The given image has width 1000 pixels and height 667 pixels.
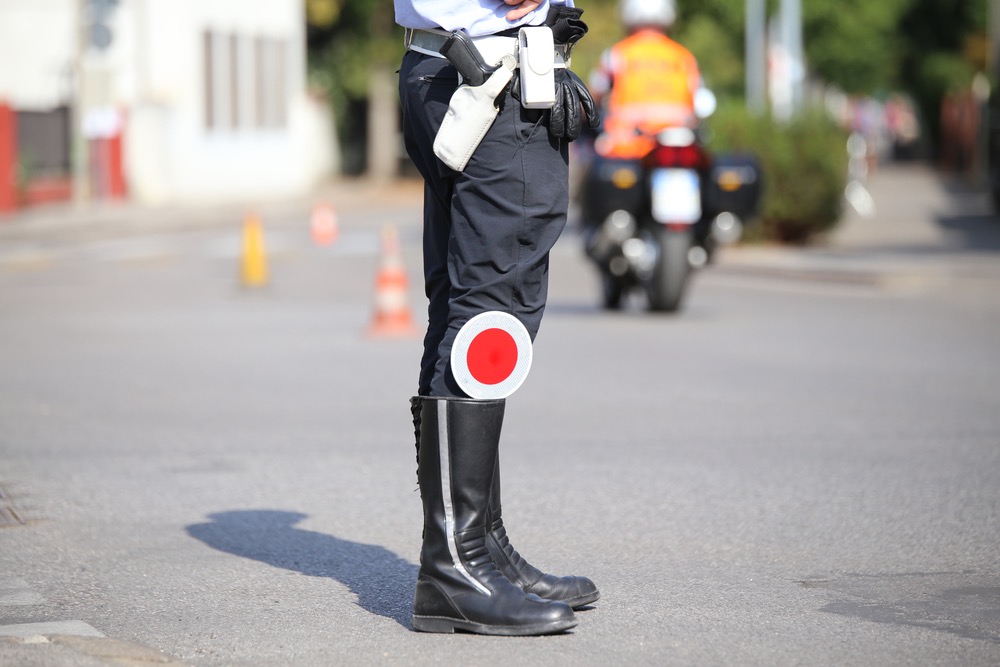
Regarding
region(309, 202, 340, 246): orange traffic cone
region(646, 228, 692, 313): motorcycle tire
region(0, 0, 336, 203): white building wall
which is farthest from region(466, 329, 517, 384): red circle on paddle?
region(0, 0, 336, 203): white building wall

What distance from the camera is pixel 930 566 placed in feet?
15.3

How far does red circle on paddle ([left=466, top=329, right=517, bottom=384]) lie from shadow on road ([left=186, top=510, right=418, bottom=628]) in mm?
615

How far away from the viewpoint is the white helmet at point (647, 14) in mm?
11797

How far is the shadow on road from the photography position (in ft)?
14.3

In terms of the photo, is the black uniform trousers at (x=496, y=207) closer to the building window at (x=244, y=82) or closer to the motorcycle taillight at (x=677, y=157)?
the motorcycle taillight at (x=677, y=157)

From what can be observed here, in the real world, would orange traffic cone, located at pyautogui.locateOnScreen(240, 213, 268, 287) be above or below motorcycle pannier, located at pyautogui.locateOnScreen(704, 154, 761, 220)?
below

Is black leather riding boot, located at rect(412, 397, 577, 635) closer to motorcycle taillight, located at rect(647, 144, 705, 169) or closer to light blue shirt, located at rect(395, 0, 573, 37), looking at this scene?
light blue shirt, located at rect(395, 0, 573, 37)

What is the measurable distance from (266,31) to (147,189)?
27.3 feet

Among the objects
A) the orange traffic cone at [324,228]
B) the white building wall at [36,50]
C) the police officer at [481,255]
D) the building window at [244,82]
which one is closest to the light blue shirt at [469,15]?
the police officer at [481,255]

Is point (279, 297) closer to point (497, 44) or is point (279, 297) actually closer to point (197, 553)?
point (197, 553)

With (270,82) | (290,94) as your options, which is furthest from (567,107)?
(290,94)

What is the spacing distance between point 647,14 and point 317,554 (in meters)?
7.57

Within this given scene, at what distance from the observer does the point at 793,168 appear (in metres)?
19.3

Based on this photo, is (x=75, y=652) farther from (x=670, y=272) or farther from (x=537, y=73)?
(x=670, y=272)
